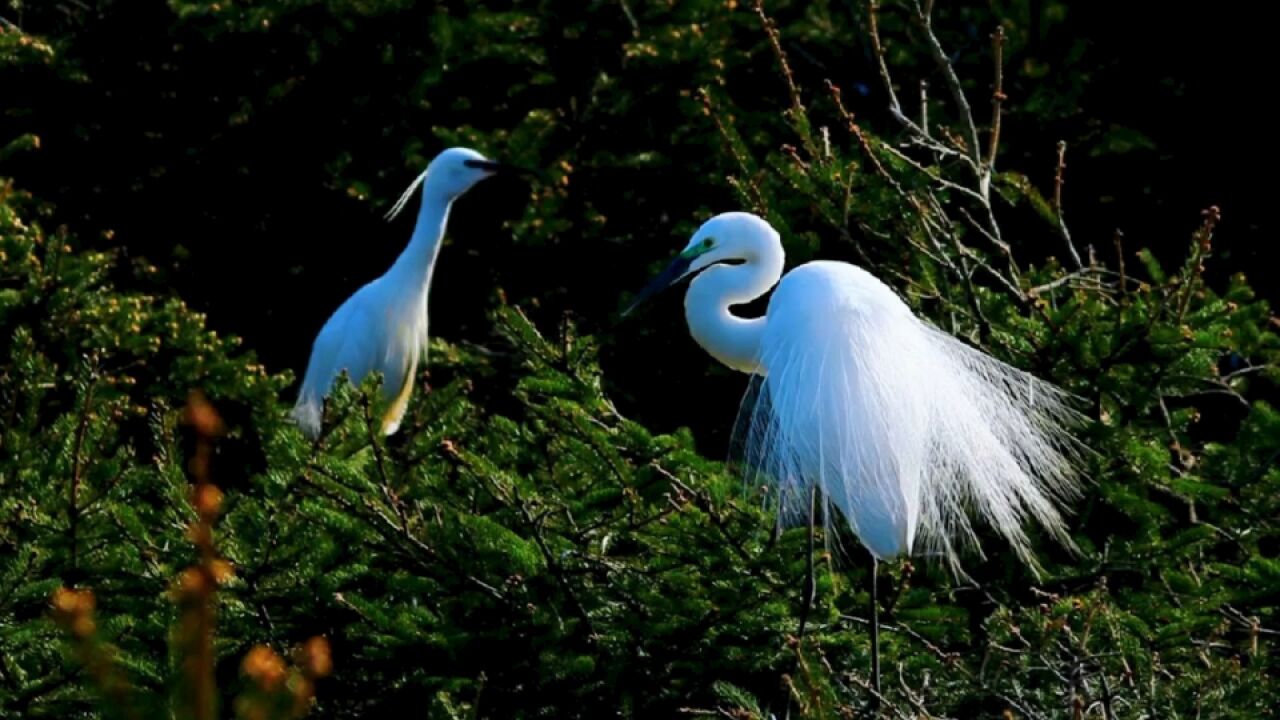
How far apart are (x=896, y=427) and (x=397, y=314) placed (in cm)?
243

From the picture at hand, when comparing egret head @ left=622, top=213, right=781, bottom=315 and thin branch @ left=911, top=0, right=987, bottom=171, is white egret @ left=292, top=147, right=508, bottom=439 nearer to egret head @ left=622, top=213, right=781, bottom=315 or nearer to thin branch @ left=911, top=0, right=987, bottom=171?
egret head @ left=622, top=213, right=781, bottom=315

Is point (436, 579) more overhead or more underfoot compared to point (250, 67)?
more underfoot

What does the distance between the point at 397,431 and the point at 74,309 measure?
3.87 feet

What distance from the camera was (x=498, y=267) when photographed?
16.7ft

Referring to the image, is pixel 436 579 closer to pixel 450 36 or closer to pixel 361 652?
pixel 361 652

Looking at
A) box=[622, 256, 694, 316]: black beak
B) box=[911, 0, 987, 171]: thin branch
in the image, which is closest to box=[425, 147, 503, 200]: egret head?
box=[622, 256, 694, 316]: black beak

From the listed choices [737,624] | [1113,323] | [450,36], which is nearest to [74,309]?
[450,36]

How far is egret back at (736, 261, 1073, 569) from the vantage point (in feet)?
9.71

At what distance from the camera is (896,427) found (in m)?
3.00

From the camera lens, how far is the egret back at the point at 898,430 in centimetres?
296

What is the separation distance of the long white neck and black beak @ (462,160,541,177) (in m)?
1.30

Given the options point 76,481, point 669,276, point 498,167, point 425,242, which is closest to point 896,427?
point 669,276

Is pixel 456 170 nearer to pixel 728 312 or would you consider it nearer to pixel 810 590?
pixel 728 312

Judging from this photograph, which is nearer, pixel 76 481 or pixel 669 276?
pixel 76 481
